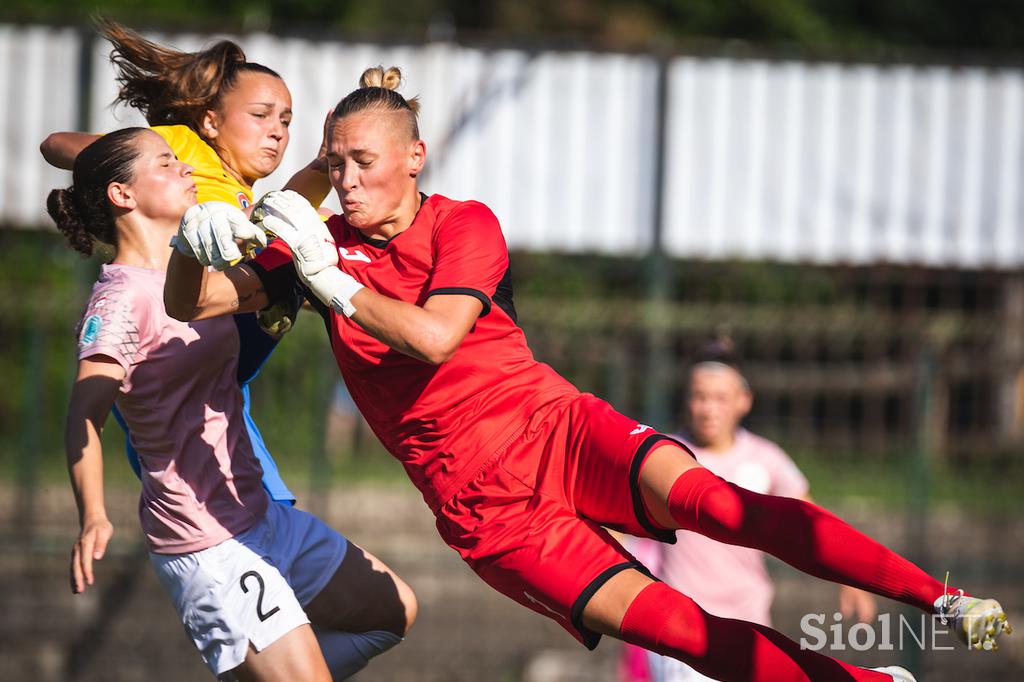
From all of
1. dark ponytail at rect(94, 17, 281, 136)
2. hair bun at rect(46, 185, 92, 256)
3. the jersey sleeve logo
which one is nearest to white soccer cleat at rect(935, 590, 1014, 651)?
the jersey sleeve logo

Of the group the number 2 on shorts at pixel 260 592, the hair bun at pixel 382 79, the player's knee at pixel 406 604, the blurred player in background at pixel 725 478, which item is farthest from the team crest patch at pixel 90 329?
the blurred player in background at pixel 725 478

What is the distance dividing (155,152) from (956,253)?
754 cm

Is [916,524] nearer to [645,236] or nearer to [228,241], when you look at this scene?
[645,236]

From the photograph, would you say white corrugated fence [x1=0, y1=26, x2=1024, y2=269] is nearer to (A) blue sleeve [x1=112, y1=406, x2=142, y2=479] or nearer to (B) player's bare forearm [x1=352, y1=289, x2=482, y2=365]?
(A) blue sleeve [x1=112, y1=406, x2=142, y2=479]

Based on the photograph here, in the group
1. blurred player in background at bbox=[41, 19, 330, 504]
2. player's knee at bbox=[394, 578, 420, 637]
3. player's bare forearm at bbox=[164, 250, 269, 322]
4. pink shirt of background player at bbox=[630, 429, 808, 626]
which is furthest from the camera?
pink shirt of background player at bbox=[630, 429, 808, 626]

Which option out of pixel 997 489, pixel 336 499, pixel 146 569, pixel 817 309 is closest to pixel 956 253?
pixel 817 309

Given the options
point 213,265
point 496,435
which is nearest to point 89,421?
point 213,265

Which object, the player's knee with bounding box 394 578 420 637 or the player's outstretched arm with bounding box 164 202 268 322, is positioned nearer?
the player's outstretched arm with bounding box 164 202 268 322

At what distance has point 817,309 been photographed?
1014cm

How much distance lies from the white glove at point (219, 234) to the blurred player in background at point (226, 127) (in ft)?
2.22

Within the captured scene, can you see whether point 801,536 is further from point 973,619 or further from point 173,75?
point 173,75

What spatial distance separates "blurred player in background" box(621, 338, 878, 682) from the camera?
200 inches

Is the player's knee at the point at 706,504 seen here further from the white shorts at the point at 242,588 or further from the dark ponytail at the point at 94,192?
the dark ponytail at the point at 94,192

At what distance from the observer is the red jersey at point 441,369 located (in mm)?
3283
